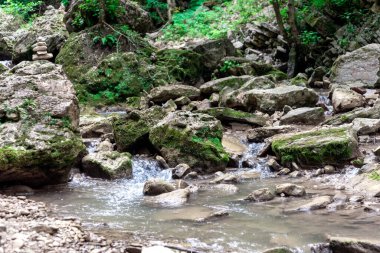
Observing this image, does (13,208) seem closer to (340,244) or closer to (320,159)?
(340,244)

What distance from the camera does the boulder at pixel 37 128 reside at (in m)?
7.03

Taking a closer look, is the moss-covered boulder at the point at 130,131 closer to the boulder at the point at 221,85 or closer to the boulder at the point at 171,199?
the boulder at the point at 171,199

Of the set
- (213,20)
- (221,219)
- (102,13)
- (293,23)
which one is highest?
(213,20)

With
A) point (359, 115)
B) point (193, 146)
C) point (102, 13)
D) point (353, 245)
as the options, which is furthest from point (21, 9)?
point (353, 245)

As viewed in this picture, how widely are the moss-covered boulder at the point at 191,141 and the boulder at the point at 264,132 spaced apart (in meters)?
1.21

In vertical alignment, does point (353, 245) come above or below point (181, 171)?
→ below

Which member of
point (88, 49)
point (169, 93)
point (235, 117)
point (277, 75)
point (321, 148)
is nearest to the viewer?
point (321, 148)

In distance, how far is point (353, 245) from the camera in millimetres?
4348

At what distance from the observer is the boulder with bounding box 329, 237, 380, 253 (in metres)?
4.29

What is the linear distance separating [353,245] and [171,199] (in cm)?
276

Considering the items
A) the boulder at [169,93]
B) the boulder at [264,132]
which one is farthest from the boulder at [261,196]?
the boulder at [169,93]

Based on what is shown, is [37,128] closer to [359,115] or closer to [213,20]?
[359,115]

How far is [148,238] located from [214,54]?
471 inches

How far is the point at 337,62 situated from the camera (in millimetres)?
14703
